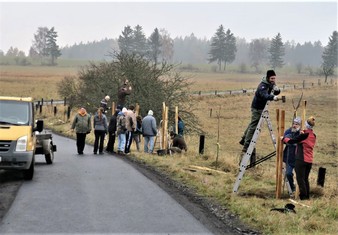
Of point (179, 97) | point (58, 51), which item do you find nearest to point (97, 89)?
point (179, 97)

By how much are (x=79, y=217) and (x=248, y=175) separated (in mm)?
6164

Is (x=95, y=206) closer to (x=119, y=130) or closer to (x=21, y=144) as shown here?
(x=21, y=144)

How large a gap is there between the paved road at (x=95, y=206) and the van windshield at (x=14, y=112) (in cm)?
152

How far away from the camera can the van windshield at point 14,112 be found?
40.9 ft

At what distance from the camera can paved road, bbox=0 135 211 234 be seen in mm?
7711

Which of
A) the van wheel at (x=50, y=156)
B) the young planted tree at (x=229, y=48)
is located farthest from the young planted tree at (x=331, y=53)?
the van wheel at (x=50, y=156)

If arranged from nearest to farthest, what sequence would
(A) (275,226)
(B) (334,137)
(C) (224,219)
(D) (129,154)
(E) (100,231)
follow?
(E) (100,231), (A) (275,226), (C) (224,219), (D) (129,154), (B) (334,137)

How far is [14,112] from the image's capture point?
1280 centimetres

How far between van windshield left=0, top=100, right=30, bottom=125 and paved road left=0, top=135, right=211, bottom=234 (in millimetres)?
1518

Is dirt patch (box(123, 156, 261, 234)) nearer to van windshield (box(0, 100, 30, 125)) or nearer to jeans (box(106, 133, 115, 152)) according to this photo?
van windshield (box(0, 100, 30, 125))

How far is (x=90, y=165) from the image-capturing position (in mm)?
15086

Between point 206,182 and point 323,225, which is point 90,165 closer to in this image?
point 206,182

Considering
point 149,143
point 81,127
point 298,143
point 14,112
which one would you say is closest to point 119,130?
point 81,127

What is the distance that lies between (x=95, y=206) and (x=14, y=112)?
482 centimetres
